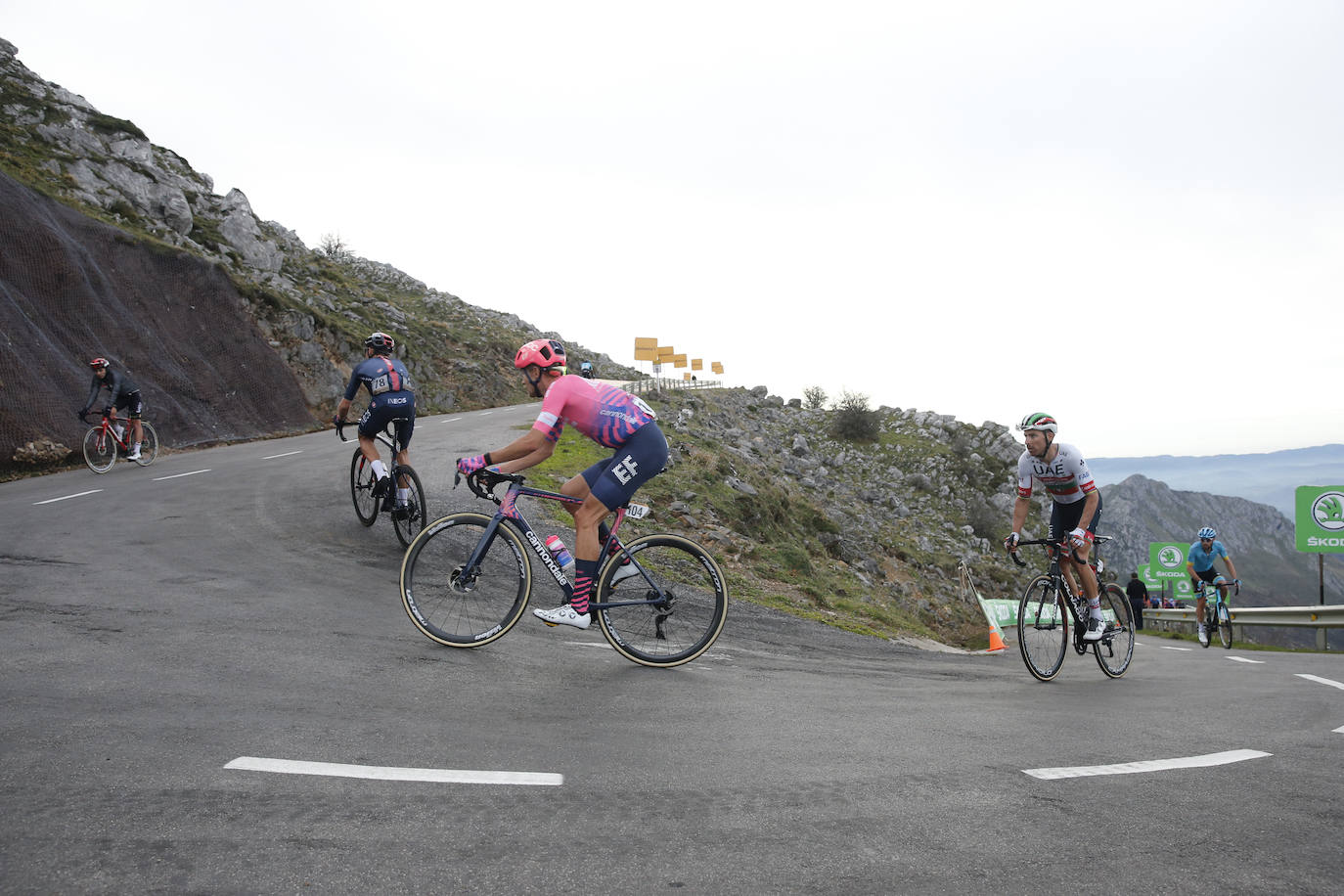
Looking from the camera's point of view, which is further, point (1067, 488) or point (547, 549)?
point (1067, 488)

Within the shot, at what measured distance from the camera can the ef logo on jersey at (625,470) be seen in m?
5.69

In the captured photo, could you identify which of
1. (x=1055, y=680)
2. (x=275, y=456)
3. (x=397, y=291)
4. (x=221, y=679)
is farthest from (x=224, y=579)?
(x=397, y=291)

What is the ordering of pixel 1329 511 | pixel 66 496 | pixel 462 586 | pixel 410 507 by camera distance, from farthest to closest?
pixel 1329 511 < pixel 66 496 < pixel 410 507 < pixel 462 586

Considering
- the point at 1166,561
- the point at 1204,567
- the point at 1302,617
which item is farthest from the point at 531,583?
the point at 1166,561

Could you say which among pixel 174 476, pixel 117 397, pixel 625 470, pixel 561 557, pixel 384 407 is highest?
pixel 117 397

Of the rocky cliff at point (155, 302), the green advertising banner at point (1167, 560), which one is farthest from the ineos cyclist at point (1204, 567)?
the green advertising banner at point (1167, 560)

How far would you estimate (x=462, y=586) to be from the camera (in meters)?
5.88

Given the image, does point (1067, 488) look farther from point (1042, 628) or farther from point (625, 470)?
point (625, 470)

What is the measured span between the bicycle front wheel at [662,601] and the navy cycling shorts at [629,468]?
0.41m

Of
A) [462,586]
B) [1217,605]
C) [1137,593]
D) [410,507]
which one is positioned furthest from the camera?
[1137,593]

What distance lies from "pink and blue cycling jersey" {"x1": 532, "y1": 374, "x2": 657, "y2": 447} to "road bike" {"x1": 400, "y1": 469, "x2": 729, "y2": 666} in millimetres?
522

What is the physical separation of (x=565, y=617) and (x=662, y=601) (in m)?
0.72

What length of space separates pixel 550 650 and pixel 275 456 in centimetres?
1379

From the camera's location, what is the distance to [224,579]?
7578mm
